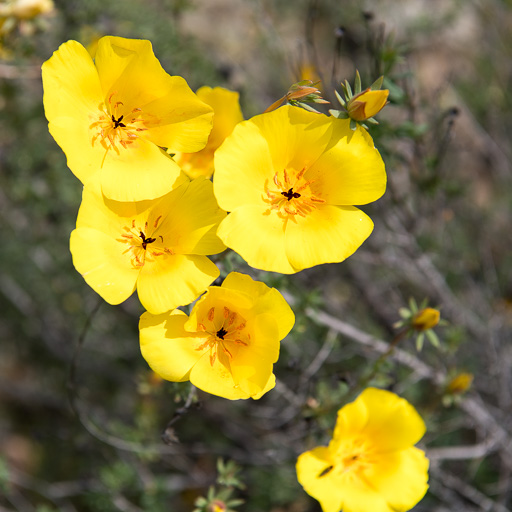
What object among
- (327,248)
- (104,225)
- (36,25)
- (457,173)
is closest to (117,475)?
(104,225)

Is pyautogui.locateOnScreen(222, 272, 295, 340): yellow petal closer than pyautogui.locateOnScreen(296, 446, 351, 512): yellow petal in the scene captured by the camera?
Yes

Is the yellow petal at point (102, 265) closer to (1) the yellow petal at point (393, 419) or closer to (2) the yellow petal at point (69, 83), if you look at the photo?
(2) the yellow petal at point (69, 83)

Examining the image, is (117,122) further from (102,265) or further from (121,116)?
(102,265)

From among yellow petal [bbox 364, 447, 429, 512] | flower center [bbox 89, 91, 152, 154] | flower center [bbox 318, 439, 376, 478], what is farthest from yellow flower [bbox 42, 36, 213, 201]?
yellow petal [bbox 364, 447, 429, 512]

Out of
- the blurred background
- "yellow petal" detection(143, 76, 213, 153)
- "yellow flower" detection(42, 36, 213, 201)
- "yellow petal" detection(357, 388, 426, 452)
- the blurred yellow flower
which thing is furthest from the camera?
the blurred background

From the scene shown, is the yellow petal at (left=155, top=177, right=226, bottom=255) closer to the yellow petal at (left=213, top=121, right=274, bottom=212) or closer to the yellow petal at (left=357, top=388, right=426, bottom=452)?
the yellow petal at (left=213, top=121, right=274, bottom=212)

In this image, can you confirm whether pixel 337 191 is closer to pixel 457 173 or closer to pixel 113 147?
pixel 113 147
